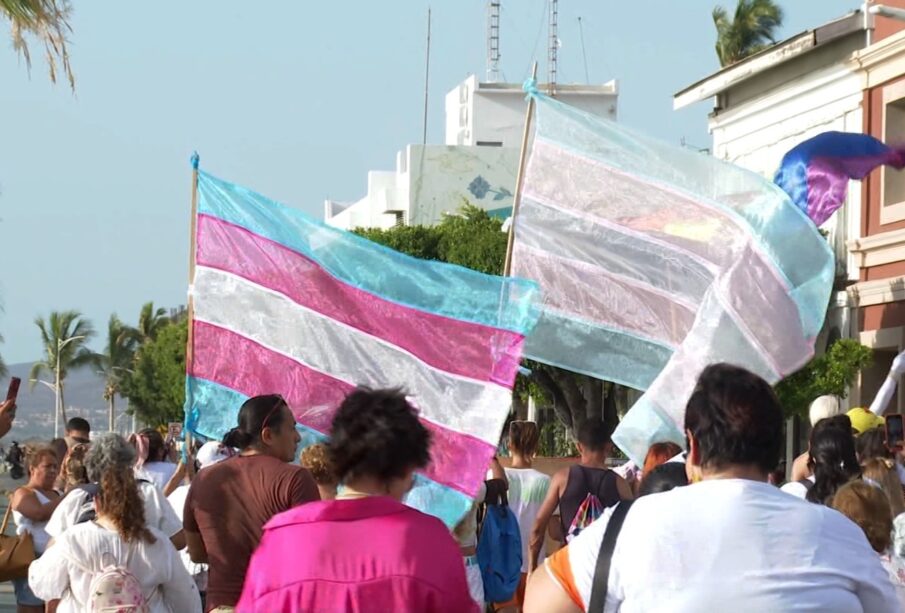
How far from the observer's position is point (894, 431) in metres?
10.9

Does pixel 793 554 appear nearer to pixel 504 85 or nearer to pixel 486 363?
pixel 486 363

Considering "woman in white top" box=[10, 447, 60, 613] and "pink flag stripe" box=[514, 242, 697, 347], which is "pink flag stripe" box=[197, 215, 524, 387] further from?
"woman in white top" box=[10, 447, 60, 613]

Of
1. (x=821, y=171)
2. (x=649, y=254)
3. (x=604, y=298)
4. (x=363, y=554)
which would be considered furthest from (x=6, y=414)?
(x=821, y=171)

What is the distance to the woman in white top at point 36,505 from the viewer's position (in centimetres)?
917

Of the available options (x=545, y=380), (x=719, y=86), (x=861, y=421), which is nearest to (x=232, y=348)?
(x=861, y=421)

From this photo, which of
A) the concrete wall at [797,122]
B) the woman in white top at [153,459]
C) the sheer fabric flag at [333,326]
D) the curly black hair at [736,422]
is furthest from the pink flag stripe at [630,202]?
the concrete wall at [797,122]

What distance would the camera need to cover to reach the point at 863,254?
26.6 meters

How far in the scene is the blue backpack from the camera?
9.77 m

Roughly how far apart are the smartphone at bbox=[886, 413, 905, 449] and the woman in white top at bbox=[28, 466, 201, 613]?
5532mm

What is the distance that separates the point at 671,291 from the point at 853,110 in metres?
16.3

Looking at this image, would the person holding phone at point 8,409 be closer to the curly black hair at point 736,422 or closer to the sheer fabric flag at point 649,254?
the curly black hair at point 736,422

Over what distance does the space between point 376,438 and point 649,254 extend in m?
6.79

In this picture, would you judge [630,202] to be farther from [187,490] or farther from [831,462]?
[831,462]

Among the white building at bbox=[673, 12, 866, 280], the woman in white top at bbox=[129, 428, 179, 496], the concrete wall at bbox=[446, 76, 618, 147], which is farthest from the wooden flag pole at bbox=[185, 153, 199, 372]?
the concrete wall at bbox=[446, 76, 618, 147]
